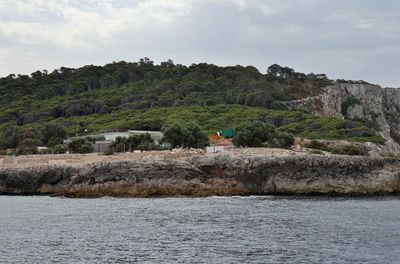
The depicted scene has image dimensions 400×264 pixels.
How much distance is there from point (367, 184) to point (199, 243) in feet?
116

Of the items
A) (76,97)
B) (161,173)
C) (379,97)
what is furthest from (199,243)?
(379,97)

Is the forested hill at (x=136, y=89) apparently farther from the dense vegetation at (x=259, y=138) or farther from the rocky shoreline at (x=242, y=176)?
the rocky shoreline at (x=242, y=176)

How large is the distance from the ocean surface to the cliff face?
106 metres

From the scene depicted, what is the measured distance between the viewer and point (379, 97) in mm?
187375

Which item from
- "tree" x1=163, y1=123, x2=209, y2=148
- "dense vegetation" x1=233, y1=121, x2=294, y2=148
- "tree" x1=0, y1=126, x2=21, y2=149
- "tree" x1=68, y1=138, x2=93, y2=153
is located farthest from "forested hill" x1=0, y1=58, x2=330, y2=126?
"dense vegetation" x1=233, y1=121, x2=294, y2=148

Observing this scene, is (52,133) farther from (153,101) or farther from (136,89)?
(136,89)

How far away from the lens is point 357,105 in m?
177

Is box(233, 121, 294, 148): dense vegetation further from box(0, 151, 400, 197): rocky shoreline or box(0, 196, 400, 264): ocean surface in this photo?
box(0, 196, 400, 264): ocean surface

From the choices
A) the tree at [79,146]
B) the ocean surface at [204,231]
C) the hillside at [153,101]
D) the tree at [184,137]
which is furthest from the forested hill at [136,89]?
the ocean surface at [204,231]

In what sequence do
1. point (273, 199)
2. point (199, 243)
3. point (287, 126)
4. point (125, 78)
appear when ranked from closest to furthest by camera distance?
point (199, 243) < point (273, 199) < point (287, 126) < point (125, 78)

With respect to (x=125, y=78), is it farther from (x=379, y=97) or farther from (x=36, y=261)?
(x=36, y=261)

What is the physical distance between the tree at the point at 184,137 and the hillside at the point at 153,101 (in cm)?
2803

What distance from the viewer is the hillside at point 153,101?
12212 centimetres

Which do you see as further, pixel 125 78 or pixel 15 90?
pixel 125 78
